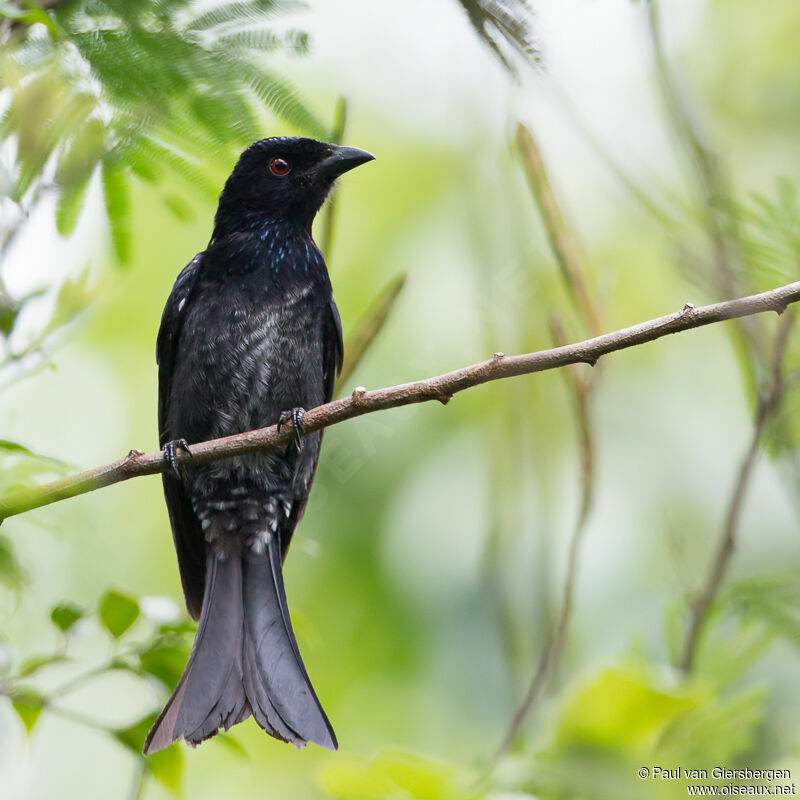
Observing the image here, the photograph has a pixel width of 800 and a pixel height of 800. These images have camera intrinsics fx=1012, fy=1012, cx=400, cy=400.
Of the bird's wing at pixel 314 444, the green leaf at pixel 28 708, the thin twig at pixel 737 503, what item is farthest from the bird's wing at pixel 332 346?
the green leaf at pixel 28 708

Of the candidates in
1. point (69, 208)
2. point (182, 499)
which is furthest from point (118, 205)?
point (182, 499)

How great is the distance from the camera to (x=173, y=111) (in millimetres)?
2555

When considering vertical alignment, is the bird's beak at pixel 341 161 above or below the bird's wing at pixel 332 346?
above

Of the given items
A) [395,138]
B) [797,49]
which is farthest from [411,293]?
[797,49]

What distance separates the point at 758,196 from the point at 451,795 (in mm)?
1685

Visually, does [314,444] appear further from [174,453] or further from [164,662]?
[164,662]

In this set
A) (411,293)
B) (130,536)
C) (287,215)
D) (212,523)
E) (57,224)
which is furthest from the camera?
(411,293)

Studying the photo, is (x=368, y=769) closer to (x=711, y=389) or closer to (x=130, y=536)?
(x=130, y=536)

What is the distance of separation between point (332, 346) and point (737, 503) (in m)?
Result: 1.86

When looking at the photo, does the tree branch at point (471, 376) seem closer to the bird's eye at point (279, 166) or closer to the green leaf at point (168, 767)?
the green leaf at point (168, 767)

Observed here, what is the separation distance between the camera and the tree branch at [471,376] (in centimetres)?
202

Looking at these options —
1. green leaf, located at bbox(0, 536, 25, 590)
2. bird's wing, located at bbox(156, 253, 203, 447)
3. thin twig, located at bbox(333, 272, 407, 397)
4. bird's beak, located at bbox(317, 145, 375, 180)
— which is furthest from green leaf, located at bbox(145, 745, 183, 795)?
bird's beak, located at bbox(317, 145, 375, 180)

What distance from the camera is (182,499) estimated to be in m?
3.71

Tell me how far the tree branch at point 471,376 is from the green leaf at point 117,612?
228 millimetres
